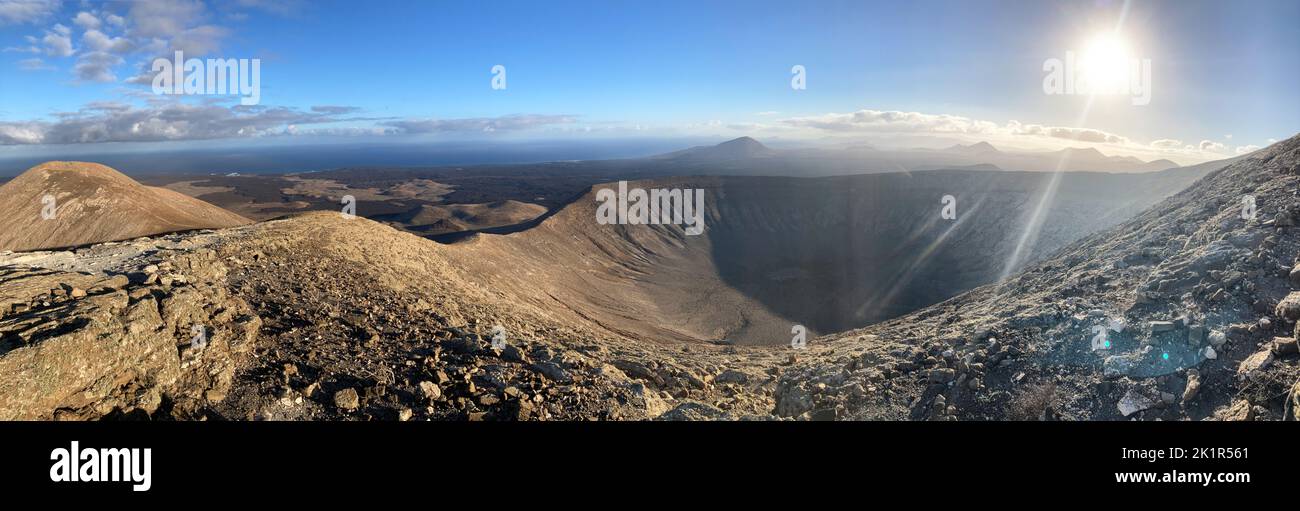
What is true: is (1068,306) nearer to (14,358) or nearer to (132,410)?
(132,410)

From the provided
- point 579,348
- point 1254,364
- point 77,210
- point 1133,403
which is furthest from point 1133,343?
point 77,210

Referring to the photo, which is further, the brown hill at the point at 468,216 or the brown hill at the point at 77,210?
the brown hill at the point at 468,216

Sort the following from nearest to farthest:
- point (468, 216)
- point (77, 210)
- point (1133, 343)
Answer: point (1133, 343) < point (77, 210) < point (468, 216)

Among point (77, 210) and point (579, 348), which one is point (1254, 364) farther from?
point (77, 210)

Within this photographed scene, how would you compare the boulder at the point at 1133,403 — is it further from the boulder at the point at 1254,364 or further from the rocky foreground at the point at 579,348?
the boulder at the point at 1254,364

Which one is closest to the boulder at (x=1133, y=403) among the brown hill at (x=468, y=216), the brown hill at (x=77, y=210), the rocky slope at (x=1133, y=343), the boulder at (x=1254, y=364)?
the rocky slope at (x=1133, y=343)

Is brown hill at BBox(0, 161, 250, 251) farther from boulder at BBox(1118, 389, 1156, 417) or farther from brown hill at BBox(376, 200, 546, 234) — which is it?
brown hill at BBox(376, 200, 546, 234)

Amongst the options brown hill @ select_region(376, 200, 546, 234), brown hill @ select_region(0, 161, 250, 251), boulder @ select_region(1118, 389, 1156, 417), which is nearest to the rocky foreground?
boulder @ select_region(1118, 389, 1156, 417)
